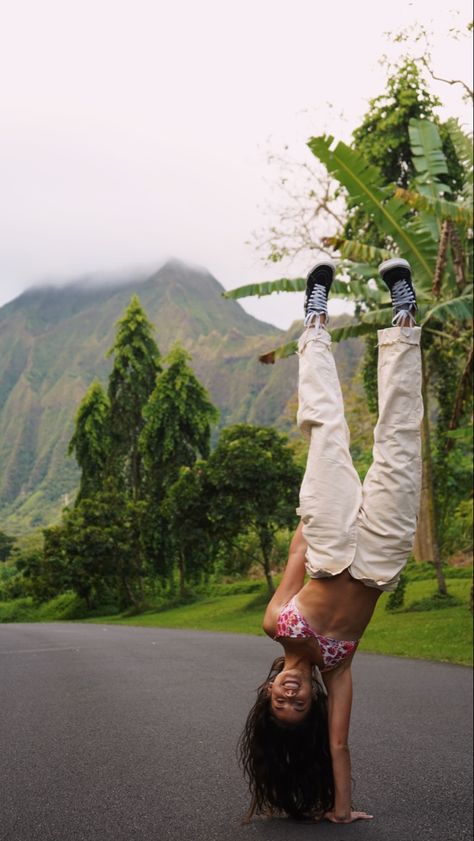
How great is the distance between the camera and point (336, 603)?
1.78 metres

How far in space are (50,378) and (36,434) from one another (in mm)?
403

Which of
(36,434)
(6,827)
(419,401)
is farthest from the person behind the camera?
(36,434)

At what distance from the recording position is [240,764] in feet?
8.31

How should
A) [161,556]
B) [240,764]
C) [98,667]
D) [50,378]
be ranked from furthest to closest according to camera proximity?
1. [161,556]
2. [98,667]
3. [50,378]
4. [240,764]

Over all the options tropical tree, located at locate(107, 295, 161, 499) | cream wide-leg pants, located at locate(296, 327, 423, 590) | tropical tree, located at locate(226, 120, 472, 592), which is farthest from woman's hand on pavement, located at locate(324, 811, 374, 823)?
tropical tree, located at locate(107, 295, 161, 499)

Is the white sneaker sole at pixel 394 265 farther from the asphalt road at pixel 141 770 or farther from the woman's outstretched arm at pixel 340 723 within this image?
the asphalt road at pixel 141 770

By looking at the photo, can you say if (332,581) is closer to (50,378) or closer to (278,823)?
(278,823)

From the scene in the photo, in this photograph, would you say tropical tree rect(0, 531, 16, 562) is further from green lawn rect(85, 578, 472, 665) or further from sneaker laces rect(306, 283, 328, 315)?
green lawn rect(85, 578, 472, 665)

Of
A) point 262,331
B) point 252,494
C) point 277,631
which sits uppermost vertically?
point 262,331

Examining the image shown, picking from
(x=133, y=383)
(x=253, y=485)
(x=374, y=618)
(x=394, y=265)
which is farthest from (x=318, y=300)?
(x=374, y=618)

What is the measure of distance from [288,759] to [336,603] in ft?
2.66

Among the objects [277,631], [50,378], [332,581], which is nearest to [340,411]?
[332,581]

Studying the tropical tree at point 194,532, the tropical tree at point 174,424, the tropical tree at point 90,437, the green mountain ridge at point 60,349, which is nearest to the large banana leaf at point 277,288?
the tropical tree at point 194,532

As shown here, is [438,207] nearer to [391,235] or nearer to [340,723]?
[391,235]
